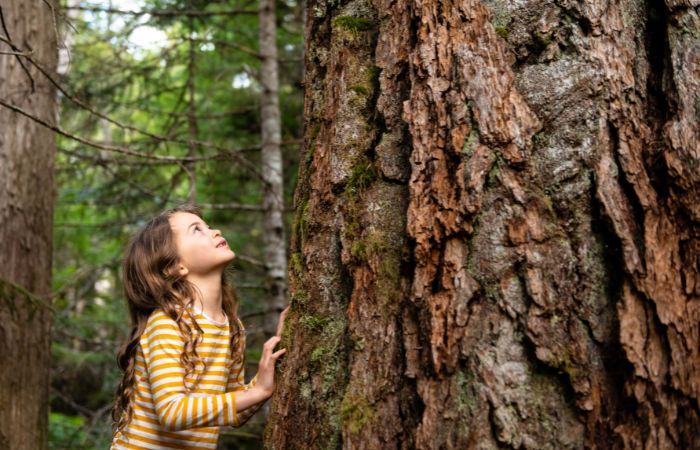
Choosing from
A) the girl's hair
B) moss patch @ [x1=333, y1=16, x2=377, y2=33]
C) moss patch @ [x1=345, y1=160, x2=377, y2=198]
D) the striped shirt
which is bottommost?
the striped shirt

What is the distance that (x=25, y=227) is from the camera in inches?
224

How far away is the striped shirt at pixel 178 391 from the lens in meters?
2.52

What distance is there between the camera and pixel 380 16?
243cm

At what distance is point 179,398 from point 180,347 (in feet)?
0.84

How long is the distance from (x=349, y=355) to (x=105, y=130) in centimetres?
1864

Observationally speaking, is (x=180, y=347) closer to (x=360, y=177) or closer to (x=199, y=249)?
(x=199, y=249)

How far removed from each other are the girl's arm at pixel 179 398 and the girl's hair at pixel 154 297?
0.34 feet

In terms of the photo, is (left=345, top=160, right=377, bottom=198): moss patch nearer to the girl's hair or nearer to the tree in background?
the girl's hair

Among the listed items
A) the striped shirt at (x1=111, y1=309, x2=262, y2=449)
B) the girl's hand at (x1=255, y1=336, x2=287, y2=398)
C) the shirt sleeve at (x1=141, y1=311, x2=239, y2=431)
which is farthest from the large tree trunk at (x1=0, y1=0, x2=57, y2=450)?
the girl's hand at (x1=255, y1=336, x2=287, y2=398)

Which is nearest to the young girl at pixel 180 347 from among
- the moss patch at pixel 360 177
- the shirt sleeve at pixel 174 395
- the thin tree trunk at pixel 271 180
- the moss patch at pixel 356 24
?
the shirt sleeve at pixel 174 395

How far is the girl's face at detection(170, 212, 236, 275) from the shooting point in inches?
120

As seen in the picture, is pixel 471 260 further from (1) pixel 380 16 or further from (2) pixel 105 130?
(2) pixel 105 130

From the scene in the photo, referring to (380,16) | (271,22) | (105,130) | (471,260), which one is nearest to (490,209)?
(471,260)

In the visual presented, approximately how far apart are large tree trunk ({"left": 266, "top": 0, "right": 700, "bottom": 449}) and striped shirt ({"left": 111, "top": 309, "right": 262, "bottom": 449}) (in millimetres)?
429
